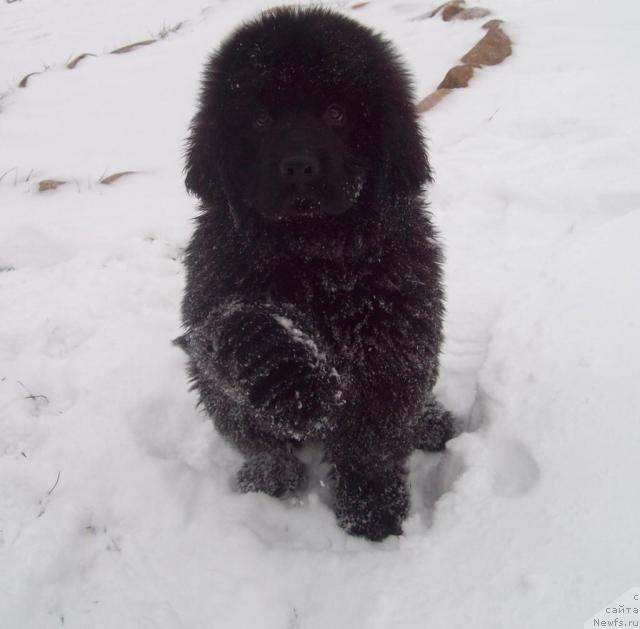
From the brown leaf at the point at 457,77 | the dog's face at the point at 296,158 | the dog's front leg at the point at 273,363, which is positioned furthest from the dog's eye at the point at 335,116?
the brown leaf at the point at 457,77

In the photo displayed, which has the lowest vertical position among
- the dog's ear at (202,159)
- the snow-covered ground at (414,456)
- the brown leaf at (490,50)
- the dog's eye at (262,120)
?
the snow-covered ground at (414,456)

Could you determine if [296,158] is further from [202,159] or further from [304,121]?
[202,159]

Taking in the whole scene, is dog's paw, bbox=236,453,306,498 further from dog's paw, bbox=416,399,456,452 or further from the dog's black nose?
the dog's black nose

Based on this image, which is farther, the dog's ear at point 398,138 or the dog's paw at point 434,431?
the dog's paw at point 434,431

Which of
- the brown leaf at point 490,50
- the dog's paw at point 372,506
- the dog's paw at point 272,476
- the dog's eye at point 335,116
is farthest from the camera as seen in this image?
the brown leaf at point 490,50

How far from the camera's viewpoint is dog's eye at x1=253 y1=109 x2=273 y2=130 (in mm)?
1524

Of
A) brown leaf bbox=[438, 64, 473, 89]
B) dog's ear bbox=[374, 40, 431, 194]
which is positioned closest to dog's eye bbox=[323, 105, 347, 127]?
dog's ear bbox=[374, 40, 431, 194]

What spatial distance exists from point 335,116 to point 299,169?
0.79 feet

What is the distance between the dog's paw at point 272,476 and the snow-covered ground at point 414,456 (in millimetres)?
66

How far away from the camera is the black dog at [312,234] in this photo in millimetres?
1413

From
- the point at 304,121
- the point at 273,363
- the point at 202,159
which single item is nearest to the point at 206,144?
the point at 202,159

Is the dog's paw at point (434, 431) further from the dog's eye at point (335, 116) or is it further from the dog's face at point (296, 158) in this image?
the dog's eye at point (335, 116)

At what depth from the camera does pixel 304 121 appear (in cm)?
148

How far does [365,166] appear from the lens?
153 cm
